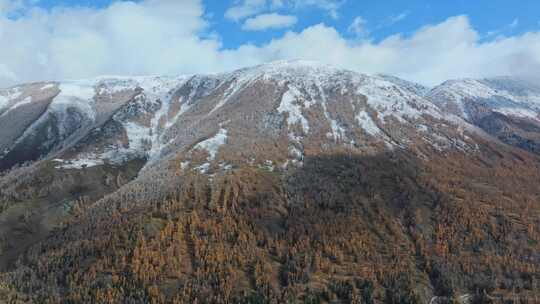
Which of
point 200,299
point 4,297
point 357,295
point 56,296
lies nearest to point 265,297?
point 200,299

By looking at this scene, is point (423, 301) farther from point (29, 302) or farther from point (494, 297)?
point (29, 302)

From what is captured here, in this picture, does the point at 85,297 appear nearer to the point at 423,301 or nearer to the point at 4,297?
the point at 4,297

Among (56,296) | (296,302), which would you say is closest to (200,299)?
(296,302)

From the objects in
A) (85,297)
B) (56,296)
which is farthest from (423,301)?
(56,296)

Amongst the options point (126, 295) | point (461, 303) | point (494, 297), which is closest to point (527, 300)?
point (494, 297)

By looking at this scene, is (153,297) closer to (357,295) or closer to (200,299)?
(200,299)

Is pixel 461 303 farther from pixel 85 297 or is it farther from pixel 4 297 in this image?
pixel 4 297
